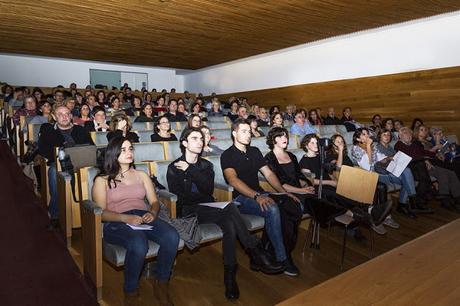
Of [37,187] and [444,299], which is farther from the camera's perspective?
[37,187]

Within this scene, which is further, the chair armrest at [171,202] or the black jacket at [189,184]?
the black jacket at [189,184]

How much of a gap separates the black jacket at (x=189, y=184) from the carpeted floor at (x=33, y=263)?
0.76m

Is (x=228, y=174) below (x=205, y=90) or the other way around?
below

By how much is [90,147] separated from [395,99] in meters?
6.11

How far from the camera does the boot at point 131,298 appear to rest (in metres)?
1.76

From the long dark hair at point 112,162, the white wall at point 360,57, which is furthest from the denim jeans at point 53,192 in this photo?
the white wall at point 360,57

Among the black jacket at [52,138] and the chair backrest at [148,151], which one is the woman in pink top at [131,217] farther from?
the black jacket at [52,138]

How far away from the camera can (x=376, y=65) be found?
7.09m

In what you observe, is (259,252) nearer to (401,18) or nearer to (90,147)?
(90,147)

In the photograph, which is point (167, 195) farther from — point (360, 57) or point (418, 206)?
point (360, 57)

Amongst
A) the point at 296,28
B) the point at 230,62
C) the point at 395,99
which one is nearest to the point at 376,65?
the point at 395,99

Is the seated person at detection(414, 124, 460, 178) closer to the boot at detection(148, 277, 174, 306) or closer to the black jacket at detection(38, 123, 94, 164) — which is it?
the boot at detection(148, 277, 174, 306)

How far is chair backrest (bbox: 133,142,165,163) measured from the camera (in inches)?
122

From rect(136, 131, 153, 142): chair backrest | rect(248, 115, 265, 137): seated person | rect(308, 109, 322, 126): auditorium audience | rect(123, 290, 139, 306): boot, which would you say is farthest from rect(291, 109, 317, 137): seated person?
rect(123, 290, 139, 306): boot
